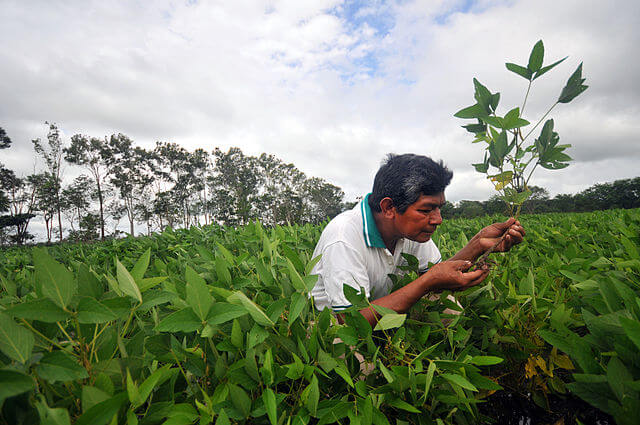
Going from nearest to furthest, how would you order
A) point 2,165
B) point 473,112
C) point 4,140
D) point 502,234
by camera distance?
point 473,112 → point 502,234 → point 4,140 → point 2,165

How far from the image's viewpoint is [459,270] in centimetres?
131

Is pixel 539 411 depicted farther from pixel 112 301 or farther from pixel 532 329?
pixel 112 301

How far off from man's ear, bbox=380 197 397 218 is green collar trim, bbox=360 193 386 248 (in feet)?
0.43

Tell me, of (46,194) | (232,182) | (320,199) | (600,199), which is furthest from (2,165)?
(600,199)

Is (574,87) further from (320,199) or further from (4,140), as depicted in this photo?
(320,199)

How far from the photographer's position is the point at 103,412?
1.69ft

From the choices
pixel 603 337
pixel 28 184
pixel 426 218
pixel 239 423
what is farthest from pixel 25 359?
pixel 28 184

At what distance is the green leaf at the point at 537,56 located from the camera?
3.32 ft

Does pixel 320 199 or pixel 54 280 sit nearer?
pixel 54 280

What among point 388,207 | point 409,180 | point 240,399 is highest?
point 409,180

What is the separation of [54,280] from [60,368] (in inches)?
6.2

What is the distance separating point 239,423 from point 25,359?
1.54 ft

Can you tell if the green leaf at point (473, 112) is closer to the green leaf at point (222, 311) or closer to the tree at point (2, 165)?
the green leaf at point (222, 311)

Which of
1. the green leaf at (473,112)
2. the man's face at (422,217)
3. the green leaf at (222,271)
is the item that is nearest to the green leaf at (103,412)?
the green leaf at (222,271)
